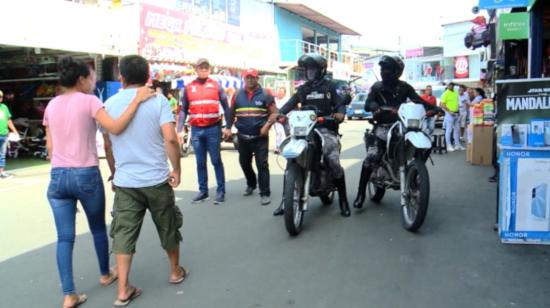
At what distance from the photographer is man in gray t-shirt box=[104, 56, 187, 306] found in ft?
12.1

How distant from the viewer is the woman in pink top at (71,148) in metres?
3.64

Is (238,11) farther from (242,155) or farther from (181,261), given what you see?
(181,261)

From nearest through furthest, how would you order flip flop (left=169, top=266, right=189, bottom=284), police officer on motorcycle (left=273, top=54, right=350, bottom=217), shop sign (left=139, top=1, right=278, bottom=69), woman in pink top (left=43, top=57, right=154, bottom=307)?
1. woman in pink top (left=43, top=57, right=154, bottom=307)
2. flip flop (left=169, top=266, right=189, bottom=284)
3. police officer on motorcycle (left=273, top=54, right=350, bottom=217)
4. shop sign (left=139, top=1, right=278, bottom=69)

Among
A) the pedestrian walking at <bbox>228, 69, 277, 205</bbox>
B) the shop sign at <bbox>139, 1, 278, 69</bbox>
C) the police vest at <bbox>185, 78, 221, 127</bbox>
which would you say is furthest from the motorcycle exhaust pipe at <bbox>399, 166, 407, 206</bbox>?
the shop sign at <bbox>139, 1, 278, 69</bbox>

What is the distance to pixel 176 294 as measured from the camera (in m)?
3.87

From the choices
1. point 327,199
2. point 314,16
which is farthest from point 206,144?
point 314,16

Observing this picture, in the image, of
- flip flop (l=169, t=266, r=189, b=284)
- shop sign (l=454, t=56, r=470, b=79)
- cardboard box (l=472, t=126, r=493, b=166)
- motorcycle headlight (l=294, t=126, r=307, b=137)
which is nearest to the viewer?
flip flop (l=169, t=266, r=189, b=284)

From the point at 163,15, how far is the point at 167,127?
43.7 ft

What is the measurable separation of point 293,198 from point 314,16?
2989 cm

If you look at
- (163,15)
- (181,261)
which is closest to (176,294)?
(181,261)

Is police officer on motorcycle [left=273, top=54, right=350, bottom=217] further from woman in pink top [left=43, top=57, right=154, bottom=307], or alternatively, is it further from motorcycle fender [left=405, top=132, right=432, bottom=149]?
woman in pink top [left=43, top=57, right=154, bottom=307]

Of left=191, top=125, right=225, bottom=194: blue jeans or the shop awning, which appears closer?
left=191, top=125, right=225, bottom=194: blue jeans

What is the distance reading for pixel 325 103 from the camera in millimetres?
6016

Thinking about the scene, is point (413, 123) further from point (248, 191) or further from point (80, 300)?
point (80, 300)
